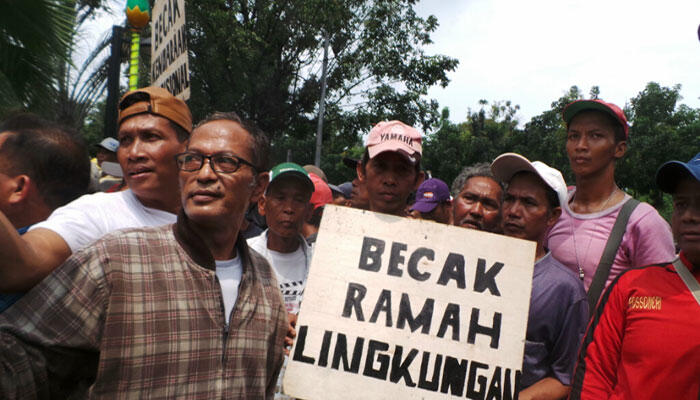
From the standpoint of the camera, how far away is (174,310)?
5.70ft

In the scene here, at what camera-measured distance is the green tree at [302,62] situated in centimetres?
1580

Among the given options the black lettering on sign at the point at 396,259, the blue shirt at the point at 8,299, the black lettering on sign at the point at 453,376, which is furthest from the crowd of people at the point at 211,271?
the black lettering on sign at the point at 396,259

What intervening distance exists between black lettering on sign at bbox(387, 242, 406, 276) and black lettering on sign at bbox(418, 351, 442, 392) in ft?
1.14

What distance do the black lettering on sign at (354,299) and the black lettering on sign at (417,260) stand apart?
21cm

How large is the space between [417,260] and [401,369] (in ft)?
1.43

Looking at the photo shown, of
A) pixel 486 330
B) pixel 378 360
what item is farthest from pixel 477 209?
pixel 378 360

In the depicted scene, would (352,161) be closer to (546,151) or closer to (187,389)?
Answer: (187,389)

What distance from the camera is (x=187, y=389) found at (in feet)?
5.62

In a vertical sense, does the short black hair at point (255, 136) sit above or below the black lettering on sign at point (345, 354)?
above

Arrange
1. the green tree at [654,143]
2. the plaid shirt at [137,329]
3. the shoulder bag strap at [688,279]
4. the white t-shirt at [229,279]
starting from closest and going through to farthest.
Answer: the plaid shirt at [137,329], the white t-shirt at [229,279], the shoulder bag strap at [688,279], the green tree at [654,143]

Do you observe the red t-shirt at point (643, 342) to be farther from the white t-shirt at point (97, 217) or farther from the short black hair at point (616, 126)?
the white t-shirt at point (97, 217)

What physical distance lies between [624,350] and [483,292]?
1.87 feet

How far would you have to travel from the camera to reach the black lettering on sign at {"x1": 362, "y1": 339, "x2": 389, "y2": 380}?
2.11 m

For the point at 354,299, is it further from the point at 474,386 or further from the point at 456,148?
the point at 456,148
